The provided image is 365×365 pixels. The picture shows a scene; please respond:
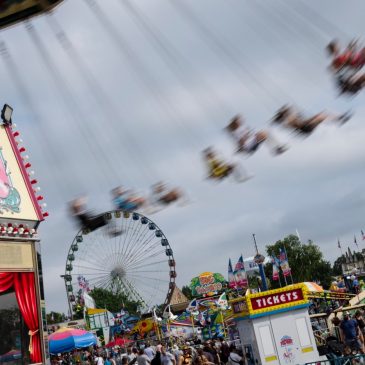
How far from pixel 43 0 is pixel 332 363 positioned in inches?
453

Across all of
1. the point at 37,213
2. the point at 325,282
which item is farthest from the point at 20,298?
the point at 325,282

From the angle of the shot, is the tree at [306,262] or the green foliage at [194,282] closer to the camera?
the green foliage at [194,282]

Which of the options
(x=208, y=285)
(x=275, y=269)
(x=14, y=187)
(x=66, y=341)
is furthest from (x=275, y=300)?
(x=208, y=285)

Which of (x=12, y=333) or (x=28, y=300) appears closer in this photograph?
(x=12, y=333)

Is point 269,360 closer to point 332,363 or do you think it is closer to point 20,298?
point 332,363

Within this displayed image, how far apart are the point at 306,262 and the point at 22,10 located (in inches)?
4302

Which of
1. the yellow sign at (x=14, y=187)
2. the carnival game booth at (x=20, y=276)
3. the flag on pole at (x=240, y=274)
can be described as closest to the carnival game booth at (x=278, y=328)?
the carnival game booth at (x=20, y=276)

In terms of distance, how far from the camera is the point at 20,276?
727 inches

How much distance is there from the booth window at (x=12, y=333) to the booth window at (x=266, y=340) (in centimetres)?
733

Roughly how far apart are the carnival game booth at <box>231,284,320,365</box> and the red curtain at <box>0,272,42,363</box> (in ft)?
21.8

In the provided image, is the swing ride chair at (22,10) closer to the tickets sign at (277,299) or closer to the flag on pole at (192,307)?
the tickets sign at (277,299)

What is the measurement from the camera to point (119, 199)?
16.2 m

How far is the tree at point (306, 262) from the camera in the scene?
115m

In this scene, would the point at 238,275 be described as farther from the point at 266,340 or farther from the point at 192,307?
the point at 266,340
